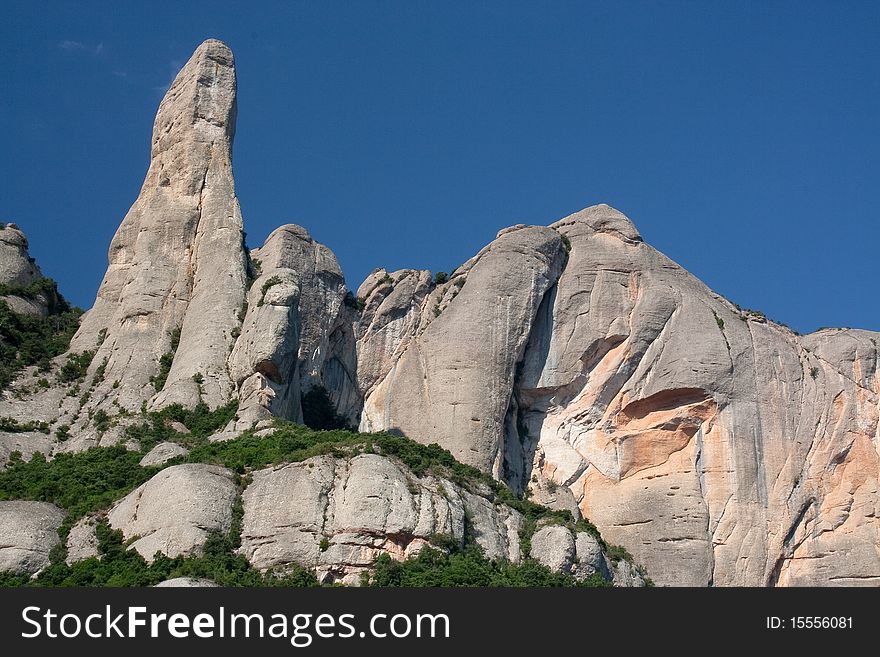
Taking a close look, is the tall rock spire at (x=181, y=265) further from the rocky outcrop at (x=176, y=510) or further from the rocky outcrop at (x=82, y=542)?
the rocky outcrop at (x=82, y=542)

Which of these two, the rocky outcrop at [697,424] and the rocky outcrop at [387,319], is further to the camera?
the rocky outcrop at [387,319]

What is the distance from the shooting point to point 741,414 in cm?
6141

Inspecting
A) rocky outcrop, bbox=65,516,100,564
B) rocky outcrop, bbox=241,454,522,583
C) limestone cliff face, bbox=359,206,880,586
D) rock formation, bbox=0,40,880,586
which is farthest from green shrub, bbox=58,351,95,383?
rocky outcrop, bbox=241,454,522,583

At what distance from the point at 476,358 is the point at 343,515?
1468 cm

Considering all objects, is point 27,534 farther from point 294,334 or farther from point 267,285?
point 267,285

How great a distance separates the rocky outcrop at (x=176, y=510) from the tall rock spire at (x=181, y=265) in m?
8.74

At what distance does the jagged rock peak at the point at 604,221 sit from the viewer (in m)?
65.9

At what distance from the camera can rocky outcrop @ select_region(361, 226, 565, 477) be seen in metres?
59.2

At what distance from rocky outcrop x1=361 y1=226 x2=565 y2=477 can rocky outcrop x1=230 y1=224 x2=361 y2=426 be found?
2.00 meters

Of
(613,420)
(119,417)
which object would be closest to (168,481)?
(119,417)

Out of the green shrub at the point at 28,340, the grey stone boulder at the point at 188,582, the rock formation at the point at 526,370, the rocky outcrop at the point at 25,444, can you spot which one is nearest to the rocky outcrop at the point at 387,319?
the rock formation at the point at 526,370

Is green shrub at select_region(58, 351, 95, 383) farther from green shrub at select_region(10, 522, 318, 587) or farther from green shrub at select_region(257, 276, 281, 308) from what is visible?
green shrub at select_region(10, 522, 318, 587)

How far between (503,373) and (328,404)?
690cm

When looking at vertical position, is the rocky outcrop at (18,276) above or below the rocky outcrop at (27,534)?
above
